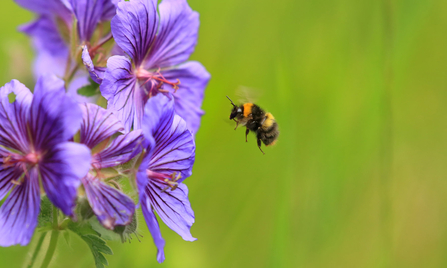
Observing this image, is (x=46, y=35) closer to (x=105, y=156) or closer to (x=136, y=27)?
(x=136, y=27)

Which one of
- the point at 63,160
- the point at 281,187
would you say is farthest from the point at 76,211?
the point at 281,187

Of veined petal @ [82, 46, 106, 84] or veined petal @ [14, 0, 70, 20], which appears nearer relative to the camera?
veined petal @ [82, 46, 106, 84]

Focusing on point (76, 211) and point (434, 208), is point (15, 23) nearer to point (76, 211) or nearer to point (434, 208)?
point (76, 211)

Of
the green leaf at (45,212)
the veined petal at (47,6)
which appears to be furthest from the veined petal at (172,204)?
the veined petal at (47,6)

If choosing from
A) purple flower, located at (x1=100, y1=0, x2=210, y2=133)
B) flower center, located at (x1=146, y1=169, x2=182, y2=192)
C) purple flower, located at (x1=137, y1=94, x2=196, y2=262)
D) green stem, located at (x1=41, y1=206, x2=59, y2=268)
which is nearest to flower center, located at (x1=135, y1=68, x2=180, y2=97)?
purple flower, located at (x1=100, y1=0, x2=210, y2=133)

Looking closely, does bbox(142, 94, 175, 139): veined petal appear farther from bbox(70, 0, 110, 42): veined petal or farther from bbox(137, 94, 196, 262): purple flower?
bbox(70, 0, 110, 42): veined petal

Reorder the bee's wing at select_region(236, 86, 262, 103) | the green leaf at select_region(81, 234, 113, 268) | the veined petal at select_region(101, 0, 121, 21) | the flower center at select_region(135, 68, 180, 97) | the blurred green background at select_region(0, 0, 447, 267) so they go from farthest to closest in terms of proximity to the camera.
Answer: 1. the blurred green background at select_region(0, 0, 447, 267)
2. the bee's wing at select_region(236, 86, 262, 103)
3. the veined petal at select_region(101, 0, 121, 21)
4. the flower center at select_region(135, 68, 180, 97)
5. the green leaf at select_region(81, 234, 113, 268)

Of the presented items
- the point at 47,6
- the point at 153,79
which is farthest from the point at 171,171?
the point at 47,6
